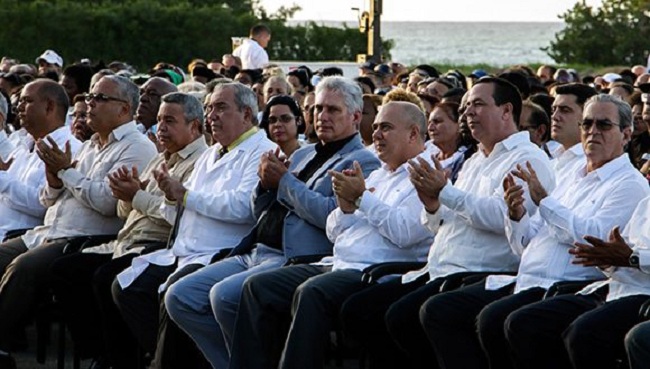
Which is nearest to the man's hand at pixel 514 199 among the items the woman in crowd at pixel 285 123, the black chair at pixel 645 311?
the black chair at pixel 645 311

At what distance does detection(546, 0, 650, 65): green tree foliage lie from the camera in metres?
45.3

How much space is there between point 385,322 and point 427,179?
2.46 feet

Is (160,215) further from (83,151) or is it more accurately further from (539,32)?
(539,32)

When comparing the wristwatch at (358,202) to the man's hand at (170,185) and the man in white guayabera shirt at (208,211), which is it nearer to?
the man in white guayabera shirt at (208,211)

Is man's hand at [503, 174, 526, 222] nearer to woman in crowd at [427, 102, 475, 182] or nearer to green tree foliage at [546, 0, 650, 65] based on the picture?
woman in crowd at [427, 102, 475, 182]

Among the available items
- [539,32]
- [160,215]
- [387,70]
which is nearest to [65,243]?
[160,215]

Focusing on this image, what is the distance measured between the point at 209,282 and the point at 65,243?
149cm

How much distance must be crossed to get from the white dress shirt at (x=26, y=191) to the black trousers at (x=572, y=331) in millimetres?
4528

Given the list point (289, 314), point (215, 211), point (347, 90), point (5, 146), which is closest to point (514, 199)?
point (289, 314)

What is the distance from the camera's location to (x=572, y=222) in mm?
7617

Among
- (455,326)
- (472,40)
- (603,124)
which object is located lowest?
(472,40)

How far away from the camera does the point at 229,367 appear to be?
884 cm

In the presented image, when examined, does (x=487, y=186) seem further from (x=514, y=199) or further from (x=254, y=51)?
(x=254, y=51)

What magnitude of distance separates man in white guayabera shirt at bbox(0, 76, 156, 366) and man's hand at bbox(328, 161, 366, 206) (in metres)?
2.11
